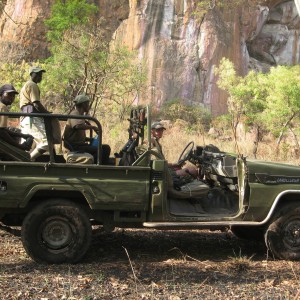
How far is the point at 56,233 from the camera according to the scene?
505 centimetres

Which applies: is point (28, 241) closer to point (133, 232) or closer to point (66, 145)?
point (66, 145)

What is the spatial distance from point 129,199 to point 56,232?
2.76 feet

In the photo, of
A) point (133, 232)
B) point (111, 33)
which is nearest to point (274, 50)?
point (111, 33)

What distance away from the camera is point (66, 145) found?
18.2 feet

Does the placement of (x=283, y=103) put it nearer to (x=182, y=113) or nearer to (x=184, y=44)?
(x=182, y=113)

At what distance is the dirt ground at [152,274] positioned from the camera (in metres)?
4.19

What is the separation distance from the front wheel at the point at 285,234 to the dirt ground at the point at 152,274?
0.11 m

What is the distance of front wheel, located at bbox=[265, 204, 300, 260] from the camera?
210 inches

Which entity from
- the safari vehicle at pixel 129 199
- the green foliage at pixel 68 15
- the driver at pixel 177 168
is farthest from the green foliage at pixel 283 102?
the safari vehicle at pixel 129 199

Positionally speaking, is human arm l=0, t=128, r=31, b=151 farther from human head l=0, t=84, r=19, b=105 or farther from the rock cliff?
the rock cliff

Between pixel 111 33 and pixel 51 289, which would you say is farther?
pixel 111 33

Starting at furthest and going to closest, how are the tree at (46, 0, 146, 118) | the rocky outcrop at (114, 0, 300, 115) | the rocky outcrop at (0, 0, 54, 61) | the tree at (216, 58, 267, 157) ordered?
the rocky outcrop at (114, 0, 300, 115)
the rocky outcrop at (0, 0, 54, 61)
the tree at (216, 58, 267, 157)
the tree at (46, 0, 146, 118)

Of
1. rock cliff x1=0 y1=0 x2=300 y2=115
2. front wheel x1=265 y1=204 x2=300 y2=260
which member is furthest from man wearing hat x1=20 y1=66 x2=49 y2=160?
rock cliff x1=0 y1=0 x2=300 y2=115

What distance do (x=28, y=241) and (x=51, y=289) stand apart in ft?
2.81
